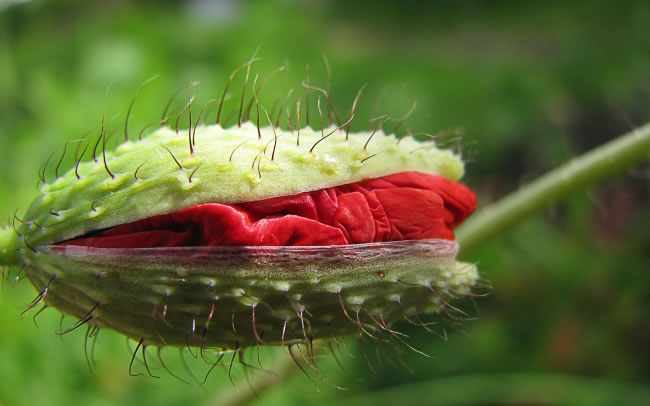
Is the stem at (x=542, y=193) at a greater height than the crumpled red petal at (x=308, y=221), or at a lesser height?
greater

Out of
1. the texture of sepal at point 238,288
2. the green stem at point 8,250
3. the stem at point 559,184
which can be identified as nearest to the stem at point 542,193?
the stem at point 559,184

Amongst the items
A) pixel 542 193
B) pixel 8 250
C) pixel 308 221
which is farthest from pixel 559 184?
pixel 8 250

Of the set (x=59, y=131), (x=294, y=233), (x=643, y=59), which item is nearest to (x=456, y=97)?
(x=643, y=59)

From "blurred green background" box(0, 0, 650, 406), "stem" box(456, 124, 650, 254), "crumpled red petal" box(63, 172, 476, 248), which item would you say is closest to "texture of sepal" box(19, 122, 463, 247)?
"crumpled red petal" box(63, 172, 476, 248)

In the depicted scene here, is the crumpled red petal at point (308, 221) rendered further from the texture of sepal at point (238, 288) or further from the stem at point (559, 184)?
the stem at point (559, 184)

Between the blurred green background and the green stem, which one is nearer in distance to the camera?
the green stem

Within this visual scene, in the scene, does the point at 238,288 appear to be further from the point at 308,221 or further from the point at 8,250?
the point at 8,250

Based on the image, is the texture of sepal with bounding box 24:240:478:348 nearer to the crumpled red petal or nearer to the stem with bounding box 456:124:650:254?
the crumpled red petal
